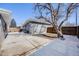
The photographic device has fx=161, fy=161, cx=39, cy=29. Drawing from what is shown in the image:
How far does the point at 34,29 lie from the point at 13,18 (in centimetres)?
31

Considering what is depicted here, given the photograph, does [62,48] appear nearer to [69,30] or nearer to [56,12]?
[69,30]

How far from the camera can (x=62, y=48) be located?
2.02 m

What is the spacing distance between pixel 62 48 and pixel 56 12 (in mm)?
464

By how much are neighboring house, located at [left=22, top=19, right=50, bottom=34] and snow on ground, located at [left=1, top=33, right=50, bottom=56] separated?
0.26ft

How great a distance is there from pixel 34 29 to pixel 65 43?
0.44m

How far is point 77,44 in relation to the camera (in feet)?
6.59

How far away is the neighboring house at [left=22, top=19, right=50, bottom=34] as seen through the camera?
2057mm

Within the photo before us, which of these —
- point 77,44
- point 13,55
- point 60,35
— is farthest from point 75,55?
point 13,55

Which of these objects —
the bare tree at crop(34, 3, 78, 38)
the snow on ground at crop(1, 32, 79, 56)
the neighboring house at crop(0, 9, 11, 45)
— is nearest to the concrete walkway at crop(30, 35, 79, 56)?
the snow on ground at crop(1, 32, 79, 56)

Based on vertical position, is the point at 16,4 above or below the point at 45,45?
above

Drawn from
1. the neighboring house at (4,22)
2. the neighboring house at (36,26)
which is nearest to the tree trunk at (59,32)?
the neighboring house at (36,26)

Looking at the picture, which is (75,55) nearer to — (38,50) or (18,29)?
(38,50)

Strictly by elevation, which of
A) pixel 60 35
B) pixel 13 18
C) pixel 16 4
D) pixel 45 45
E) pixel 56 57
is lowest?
pixel 56 57

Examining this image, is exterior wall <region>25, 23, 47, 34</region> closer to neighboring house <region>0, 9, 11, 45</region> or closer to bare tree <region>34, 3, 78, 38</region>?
bare tree <region>34, 3, 78, 38</region>
